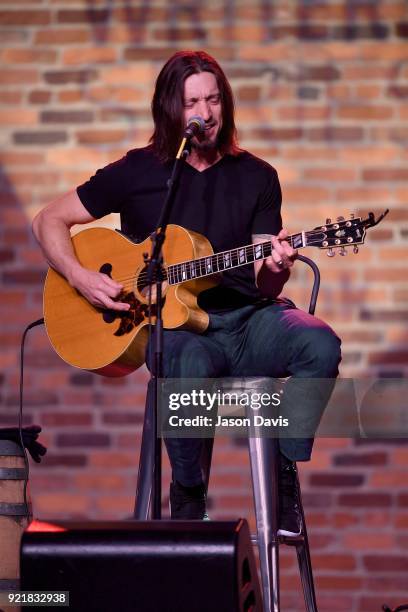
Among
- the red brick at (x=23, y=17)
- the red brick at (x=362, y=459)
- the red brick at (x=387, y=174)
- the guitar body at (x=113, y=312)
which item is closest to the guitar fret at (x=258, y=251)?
the guitar body at (x=113, y=312)

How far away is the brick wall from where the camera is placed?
147 inches

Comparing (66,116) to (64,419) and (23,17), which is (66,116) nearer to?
(23,17)

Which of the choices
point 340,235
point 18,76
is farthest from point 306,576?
point 18,76

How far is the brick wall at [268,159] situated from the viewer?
374cm

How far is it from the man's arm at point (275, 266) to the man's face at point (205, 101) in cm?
34

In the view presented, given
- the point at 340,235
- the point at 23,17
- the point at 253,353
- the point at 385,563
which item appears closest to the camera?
the point at 340,235

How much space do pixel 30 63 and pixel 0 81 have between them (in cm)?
14

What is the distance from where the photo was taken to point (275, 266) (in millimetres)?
2672

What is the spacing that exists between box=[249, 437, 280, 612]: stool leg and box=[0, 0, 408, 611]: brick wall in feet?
3.85

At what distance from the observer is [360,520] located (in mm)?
3742

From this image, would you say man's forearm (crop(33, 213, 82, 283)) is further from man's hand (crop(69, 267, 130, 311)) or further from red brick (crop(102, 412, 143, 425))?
red brick (crop(102, 412, 143, 425))

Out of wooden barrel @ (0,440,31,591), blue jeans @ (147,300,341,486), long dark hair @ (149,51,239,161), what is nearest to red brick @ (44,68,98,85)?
long dark hair @ (149,51,239,161)

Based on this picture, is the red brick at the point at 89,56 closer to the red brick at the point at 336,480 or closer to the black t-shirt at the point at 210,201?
the black t-shirt at the point at 210,201

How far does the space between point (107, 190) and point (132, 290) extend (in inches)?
16.0
